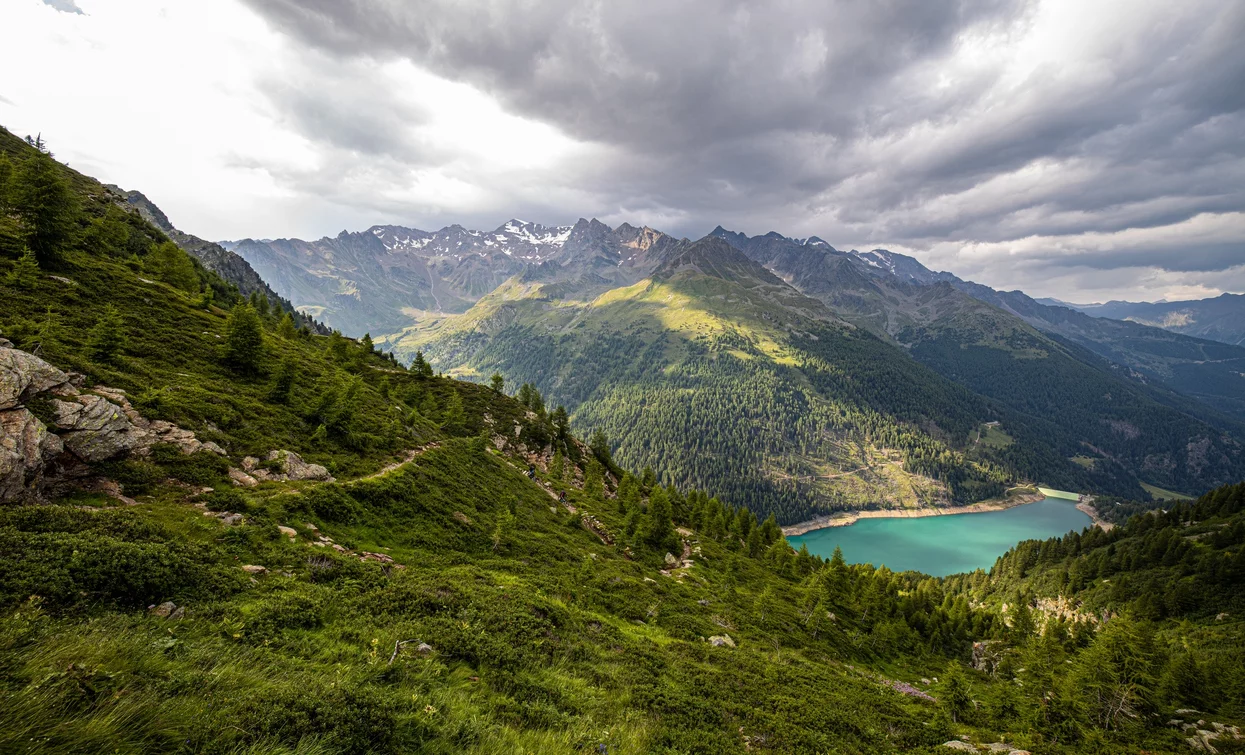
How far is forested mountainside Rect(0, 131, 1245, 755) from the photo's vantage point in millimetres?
7668

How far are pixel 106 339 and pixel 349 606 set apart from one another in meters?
23.5

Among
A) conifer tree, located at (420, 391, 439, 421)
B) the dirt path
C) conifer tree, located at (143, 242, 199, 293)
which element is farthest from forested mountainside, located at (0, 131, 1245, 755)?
conifer tree, located at (420, 391, 439, 421)

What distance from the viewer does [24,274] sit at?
28578mm

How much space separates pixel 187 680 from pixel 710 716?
15.8m

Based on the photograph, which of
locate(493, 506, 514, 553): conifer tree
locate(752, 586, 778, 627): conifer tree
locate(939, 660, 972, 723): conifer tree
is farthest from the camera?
locate(752, 586, 778, 627): conifer tree

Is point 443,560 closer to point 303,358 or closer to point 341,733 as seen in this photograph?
point 341,733

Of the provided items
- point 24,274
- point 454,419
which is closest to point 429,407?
point 454,419

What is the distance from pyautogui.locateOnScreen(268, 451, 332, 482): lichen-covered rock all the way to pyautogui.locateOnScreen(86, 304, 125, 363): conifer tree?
10.3 meters

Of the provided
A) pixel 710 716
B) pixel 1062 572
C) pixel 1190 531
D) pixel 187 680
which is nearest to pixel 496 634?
pixel 710 716

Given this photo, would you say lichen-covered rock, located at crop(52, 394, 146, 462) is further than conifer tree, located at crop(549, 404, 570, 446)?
No

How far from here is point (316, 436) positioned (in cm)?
2886

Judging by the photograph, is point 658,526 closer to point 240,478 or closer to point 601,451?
point 601,451

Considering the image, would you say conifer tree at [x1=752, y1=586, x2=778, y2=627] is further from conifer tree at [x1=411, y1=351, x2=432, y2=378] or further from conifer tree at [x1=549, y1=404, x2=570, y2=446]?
conifer tree at [x1=411, y1=351, x2=432, y2=378]

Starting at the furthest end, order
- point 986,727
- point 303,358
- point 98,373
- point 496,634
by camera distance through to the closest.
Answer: point 303,358, point 986,727, point 98,373, point 496,634
